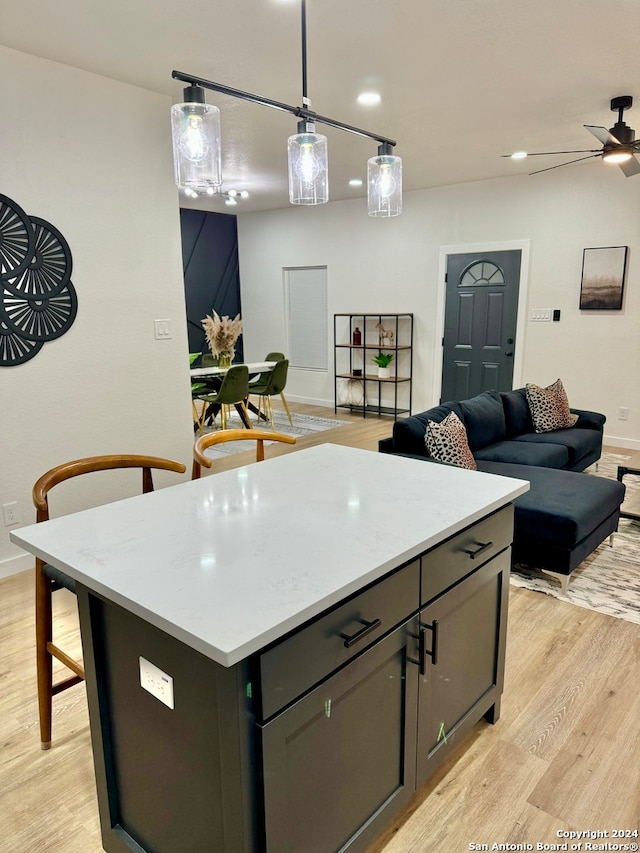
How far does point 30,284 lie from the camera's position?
299 centimetres

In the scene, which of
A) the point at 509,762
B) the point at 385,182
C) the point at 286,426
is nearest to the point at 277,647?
the point at 509,762

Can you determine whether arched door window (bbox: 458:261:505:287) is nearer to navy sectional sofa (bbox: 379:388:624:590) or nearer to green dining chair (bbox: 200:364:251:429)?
navy sectional sofa (bbox: 379:388:624:590)

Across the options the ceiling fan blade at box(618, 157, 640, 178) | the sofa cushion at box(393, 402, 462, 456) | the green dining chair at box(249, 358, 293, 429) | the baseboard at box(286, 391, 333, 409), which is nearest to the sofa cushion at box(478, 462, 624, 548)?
the sofa cushion at box(393, 402, 462, 456)

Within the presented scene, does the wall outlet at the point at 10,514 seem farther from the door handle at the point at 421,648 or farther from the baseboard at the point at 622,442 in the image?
the baseboard at the point at 622,442

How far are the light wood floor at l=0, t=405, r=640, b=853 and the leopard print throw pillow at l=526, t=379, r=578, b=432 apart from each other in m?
2.22

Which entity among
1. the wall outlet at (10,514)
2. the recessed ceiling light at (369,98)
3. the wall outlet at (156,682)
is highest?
the recessed ceiling light at (369,98)

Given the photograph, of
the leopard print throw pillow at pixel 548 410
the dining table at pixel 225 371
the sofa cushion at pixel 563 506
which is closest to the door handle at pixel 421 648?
the sofa cushion at pixel 563 506

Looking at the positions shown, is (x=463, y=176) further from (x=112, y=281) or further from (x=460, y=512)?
(x=460, y=512)

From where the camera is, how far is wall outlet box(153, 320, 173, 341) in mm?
3626

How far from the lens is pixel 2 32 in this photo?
264 cm

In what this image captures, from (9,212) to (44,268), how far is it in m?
0.30

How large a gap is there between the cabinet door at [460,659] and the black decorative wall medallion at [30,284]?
2570mm

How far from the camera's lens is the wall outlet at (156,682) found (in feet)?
3.71

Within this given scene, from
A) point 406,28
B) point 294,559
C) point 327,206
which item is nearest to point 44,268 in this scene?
point 406,28
